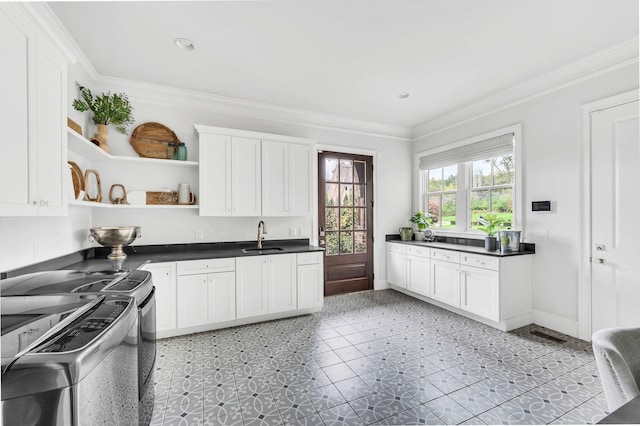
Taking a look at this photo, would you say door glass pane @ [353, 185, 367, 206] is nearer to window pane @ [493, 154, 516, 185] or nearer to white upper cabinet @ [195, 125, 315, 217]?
white upper cabinet @ [195, 125, 315, 217]

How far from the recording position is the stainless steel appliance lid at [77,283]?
145 cm

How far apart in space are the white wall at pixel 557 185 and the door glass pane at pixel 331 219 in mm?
2499

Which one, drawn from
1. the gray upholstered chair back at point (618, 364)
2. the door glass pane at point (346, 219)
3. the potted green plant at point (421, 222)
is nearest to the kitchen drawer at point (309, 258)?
the door glass pane at point (346, 219)

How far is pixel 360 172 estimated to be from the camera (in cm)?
471

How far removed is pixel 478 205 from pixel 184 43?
404 cm

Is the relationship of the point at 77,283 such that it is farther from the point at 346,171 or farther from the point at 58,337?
the point at 346,171

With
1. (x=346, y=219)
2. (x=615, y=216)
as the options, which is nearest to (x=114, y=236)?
(x=346, y=219)

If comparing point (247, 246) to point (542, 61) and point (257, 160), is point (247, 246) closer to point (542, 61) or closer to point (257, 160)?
point (257, 160)

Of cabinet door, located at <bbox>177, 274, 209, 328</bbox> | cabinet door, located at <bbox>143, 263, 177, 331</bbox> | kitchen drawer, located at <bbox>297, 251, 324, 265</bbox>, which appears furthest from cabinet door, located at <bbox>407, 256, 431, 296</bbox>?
cabinet door, located at <bbox>143, 263, 177, 331</bbox>

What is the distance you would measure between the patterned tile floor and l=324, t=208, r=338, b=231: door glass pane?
1.54 m

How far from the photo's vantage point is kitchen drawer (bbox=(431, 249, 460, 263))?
11.6ft

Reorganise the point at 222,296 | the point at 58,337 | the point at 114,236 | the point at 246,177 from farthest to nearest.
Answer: the point at 246,177
the point at 222,296
the point at 114,236
the point at 58,337

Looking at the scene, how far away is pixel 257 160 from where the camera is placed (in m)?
3.59

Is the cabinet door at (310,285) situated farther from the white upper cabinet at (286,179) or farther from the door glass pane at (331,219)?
the door glass pane at (331,219)
